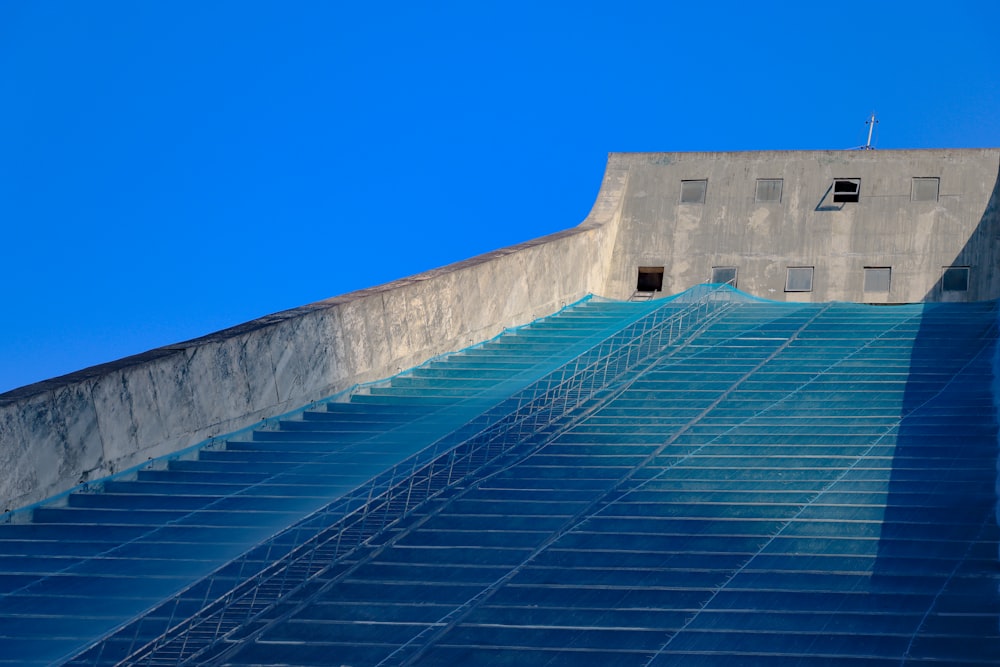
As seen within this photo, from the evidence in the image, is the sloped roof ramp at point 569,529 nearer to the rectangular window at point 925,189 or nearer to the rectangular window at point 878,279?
the rectangular window at point 878,279

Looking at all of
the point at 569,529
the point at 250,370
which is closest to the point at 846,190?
the point at 250,370

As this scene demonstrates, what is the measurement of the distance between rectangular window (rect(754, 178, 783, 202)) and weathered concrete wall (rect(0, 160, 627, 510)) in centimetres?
453

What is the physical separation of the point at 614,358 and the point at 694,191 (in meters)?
7.68

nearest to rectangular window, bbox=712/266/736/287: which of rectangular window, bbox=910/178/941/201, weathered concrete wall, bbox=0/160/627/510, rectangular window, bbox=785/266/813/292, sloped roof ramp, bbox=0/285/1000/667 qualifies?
rectangular window, bbox=785/266/813/292

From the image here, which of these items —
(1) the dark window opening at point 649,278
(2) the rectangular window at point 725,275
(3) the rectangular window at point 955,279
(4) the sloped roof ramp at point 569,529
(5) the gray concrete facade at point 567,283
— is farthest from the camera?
(1) the dark window opening at point 649,278

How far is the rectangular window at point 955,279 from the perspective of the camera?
19.3 m

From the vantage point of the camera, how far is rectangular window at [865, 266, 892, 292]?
19531mm

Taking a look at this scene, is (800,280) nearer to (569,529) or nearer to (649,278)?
(649,278)

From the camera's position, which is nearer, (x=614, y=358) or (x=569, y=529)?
(x=569, y=529)

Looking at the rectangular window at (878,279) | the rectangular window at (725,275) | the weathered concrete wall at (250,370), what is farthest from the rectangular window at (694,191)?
the weathered concrete wall at (250,370)

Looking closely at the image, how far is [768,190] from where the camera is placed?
20.3m

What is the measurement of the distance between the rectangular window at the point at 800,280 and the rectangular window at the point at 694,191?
173cm

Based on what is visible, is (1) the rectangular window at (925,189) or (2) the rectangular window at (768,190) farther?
(2) the rectangular window at (768,190)

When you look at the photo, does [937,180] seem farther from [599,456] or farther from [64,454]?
[64,454]
